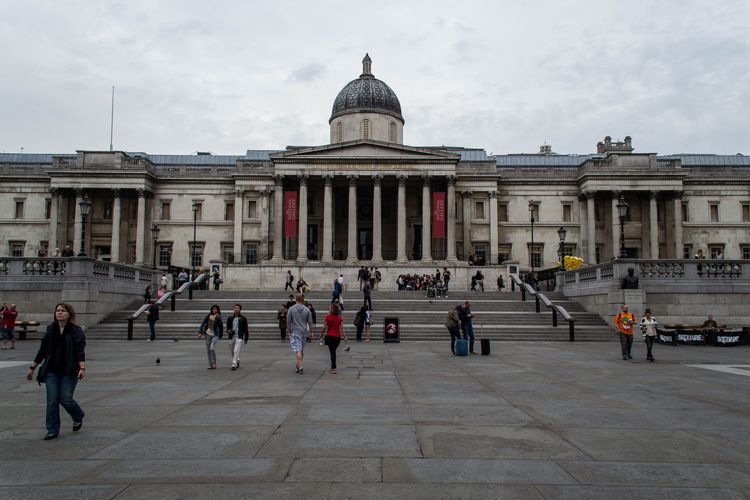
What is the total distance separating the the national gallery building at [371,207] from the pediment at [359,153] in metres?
1.99

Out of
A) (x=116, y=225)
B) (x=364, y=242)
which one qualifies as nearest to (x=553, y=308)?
(x=364, y=242)

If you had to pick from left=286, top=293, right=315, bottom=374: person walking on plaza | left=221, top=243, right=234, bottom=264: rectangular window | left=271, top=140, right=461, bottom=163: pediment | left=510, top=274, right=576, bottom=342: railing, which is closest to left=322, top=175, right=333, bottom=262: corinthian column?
left=271, top=140, right=461, bottom=163: pediment

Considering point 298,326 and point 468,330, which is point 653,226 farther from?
point 298,326

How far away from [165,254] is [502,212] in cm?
3435

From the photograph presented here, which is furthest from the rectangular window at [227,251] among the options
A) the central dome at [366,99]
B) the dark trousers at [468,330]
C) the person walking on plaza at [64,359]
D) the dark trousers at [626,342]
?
the person walking on plaza at [64,359]

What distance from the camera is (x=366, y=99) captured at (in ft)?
203

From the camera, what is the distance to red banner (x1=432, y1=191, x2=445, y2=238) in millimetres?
55156

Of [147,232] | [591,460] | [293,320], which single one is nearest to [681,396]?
[591,460]

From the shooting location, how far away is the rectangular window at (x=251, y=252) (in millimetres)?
62094

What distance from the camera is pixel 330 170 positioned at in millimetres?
56469

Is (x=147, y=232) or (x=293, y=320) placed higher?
(x=147, y=232)

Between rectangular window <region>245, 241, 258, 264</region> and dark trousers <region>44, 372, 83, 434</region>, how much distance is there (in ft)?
177

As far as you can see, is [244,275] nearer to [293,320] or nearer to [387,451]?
[293,320]

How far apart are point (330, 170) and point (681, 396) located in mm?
46417
